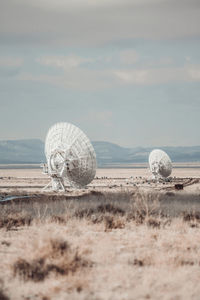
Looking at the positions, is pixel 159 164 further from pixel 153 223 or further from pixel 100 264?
pixel 100 264

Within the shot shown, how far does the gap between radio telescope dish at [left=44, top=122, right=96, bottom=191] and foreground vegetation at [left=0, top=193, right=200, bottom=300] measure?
25.6 m

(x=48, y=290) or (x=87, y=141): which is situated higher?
(x=87, y=141)

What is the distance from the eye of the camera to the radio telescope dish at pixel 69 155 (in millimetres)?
44219

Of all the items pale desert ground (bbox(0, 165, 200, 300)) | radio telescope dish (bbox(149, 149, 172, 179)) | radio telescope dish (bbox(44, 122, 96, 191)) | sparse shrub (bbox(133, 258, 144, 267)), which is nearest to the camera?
pale desert ground (bbox(0, 165, 200, 300))

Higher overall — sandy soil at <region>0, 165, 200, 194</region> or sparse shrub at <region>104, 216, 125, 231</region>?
sandy soil at <region>0, 165, 200, 194</region>

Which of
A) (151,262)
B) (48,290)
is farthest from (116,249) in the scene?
(48,290)

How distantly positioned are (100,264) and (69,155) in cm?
3194

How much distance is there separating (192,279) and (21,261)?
384cm

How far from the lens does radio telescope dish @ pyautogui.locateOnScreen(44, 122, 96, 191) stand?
1741 inches

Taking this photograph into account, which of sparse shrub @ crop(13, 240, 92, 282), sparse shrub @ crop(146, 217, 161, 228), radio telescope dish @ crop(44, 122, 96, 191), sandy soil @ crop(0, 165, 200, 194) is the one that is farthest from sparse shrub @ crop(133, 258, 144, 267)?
sandy soil @ crop(0, 165, 200, 194)

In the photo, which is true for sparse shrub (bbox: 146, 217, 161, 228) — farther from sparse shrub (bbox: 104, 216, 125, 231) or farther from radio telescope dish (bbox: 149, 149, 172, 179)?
radio telescope dish (bbox: 149, 149, 172, 179)

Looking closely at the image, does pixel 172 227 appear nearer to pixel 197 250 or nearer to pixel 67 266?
pixel 197 250

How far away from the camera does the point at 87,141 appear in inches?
1762

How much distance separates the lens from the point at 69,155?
44.5m
